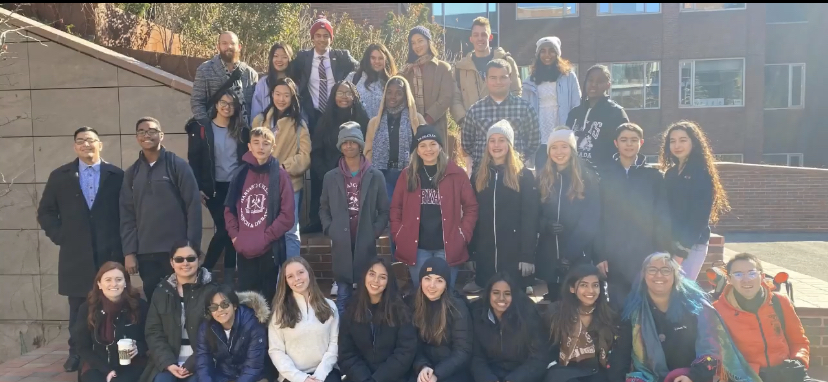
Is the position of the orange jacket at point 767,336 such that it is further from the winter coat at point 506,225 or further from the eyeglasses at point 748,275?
the winter coat at point 506,225

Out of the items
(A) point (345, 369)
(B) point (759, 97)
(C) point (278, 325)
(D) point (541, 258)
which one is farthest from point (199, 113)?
(B) point (759, 97)

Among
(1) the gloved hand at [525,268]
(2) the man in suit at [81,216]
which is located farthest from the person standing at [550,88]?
(2) the man in suit at [81,216]

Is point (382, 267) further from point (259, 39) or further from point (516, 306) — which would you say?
point (259, 39)

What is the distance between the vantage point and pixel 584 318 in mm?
4531

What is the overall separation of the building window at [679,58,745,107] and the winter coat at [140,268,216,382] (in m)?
19.0

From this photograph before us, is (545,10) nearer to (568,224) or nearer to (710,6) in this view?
(710,6)

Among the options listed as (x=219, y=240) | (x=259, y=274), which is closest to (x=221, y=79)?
(x=219, y=240)

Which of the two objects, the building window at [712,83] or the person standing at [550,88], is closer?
the person standing at [550,88]

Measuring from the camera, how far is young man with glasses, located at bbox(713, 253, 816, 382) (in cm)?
445

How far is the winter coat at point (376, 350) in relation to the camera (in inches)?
181

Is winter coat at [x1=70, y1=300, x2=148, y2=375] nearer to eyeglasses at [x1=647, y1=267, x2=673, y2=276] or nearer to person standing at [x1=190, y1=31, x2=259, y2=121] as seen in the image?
person standing at [x1=190, y1=31, x2=259, y2=121]

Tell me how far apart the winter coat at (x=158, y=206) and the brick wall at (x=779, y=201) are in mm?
12435

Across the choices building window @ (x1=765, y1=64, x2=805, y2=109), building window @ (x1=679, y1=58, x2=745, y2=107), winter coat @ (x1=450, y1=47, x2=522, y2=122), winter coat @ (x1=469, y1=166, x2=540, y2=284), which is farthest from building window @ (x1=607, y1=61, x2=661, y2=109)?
winter coat @ (x1=469, y1=166, x2=540, y2=284)

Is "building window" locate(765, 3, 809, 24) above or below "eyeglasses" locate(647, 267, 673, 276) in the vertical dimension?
above
